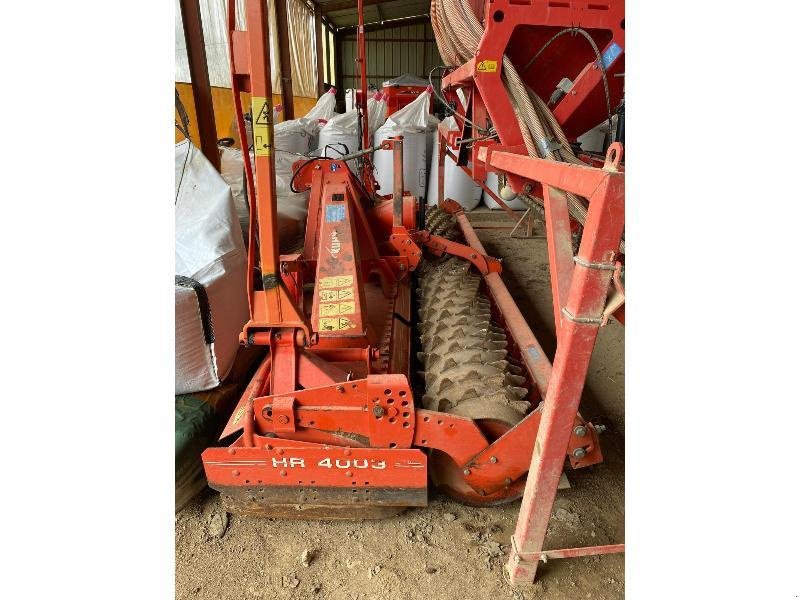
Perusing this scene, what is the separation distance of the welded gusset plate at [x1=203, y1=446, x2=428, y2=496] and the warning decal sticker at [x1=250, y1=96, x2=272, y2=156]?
3.18 feet

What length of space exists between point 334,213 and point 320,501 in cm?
123

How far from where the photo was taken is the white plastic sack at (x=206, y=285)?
6.99 feet

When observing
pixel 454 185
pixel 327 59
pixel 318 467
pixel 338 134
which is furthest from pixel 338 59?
pixel 318 467

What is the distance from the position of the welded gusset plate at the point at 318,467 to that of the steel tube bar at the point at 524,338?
57 cm

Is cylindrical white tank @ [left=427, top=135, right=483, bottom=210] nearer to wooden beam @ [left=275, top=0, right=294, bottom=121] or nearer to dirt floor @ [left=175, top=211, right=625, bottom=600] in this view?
wooden beam @ [left=275, top=0, right=294, bottom=121]

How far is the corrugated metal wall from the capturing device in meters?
16.8

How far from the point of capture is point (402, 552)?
5.73 ft

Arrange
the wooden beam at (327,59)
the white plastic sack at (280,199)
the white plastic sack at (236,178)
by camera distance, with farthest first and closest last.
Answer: the wooden beam at (327,59) → the white plastic sack at (280,199) → the white plastic sack at (236,178)

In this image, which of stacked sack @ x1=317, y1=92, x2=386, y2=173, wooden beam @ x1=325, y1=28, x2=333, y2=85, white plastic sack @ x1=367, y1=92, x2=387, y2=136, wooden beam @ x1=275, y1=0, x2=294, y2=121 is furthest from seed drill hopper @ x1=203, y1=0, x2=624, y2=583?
wooden beam @ x1=325, y1=28, x2=333, y2=85

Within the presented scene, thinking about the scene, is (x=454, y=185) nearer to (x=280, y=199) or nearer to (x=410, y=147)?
(x=410, y=147)

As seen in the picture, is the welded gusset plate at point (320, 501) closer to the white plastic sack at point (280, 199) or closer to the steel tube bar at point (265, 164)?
the steel tube bar at point (265, 164)

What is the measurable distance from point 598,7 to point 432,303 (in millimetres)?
1541

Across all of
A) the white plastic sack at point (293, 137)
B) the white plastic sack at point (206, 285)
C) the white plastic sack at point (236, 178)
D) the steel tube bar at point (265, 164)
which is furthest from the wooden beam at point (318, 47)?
the steel tube bar at point (265, 164)

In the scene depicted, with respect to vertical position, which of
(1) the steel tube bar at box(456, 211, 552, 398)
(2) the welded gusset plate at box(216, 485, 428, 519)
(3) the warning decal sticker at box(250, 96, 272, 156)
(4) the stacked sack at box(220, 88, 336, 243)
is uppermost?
(3) the warning decal sticker at box(250, 96, 272, 156)
